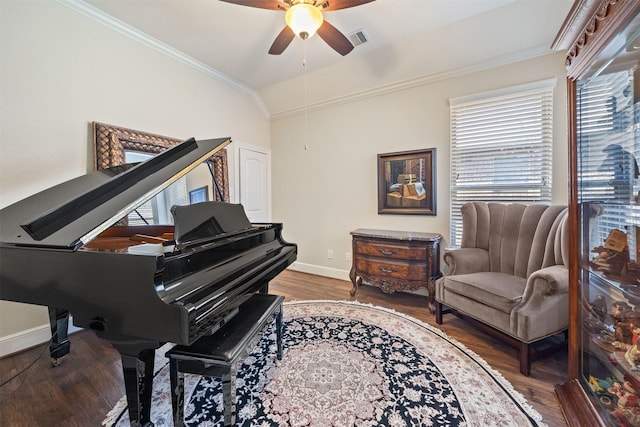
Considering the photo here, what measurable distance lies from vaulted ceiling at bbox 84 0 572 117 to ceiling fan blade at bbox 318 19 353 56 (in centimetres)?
40

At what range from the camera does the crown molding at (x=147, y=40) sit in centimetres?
228

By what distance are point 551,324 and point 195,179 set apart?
3.16 meters

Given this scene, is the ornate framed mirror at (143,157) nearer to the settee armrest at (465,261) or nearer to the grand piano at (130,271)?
the grand piano at (130,271)

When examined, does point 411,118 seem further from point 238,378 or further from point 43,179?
point 43,179

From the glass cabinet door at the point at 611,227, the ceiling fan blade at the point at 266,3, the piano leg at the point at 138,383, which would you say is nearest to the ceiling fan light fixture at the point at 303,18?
the ceiling fan blade at the point at 266,3

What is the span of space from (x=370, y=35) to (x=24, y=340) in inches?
171

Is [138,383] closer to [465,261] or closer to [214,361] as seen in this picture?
[214,361]

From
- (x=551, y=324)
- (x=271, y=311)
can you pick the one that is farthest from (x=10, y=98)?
(x=551, y=324)

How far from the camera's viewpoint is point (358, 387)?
5.15ft

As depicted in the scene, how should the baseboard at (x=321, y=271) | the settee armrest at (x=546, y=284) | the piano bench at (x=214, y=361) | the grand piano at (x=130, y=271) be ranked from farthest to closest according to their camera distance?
the baseboard at (x=321, y=271) → the settee armrest at (x=546, y=284) → the piano bench at (x=214, y=361) → the grand piano at (x=130, y=271)

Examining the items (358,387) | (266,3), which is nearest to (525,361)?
(358,387)

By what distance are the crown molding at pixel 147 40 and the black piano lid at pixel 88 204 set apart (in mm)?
1732

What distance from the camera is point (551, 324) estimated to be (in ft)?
5.69

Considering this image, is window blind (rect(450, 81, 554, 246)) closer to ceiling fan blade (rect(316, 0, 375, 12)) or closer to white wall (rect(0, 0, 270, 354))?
ceiling fan blade (rect(316, 0, 375, 12))
